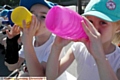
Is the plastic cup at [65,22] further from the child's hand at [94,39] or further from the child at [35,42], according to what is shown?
the child at [35,42]

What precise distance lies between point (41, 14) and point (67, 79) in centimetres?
35

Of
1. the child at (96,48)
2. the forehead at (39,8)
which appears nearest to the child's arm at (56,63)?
the child at (96,48)

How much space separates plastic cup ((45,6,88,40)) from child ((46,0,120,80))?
1.0 inches

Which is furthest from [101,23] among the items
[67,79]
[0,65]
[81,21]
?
Result: [0,65]

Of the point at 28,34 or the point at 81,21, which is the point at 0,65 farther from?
the point at 81,21

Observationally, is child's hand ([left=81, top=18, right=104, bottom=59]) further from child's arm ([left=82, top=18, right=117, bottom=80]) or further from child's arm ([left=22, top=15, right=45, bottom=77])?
child's arm ([left=22, top=15, right=45, bottom=77])

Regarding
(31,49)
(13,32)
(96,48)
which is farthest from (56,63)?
(13,32)

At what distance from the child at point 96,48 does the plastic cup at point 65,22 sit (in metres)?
0.03

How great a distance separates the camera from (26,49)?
111 cm

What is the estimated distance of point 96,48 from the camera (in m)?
0.93

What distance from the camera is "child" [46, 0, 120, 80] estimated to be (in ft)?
3.05

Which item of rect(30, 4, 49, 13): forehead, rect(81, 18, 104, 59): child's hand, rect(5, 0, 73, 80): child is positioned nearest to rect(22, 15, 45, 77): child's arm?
rect(5, 0, 73, 80): child

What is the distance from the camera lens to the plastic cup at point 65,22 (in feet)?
2.90

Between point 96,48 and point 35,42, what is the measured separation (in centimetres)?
52
